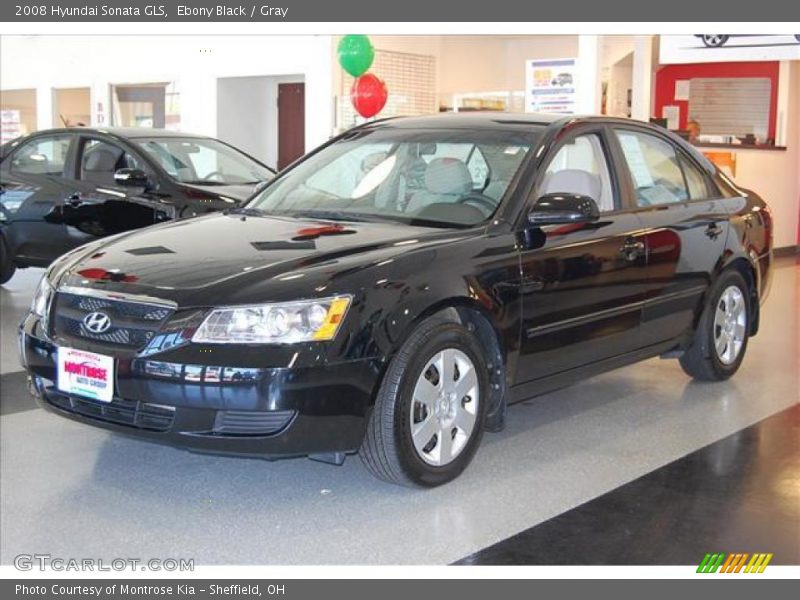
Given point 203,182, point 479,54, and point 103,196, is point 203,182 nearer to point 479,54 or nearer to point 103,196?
point 103,196

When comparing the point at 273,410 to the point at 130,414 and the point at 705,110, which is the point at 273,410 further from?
the point at 705,110

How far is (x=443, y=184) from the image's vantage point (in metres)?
3.96

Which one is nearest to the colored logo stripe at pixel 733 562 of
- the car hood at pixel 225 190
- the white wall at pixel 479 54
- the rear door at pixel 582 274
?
the rear door at pixel 582 274

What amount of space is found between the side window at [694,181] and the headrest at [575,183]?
2.63 feet

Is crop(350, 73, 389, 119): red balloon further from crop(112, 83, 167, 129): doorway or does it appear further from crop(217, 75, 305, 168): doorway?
crop(112, 83, 167, 129): doorway

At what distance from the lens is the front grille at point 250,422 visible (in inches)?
120

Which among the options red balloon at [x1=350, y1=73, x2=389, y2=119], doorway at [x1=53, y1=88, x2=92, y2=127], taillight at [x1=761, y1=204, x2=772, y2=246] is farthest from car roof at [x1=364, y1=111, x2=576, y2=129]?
doorway at [x1=53, y1=88, x2=92, y2=127]

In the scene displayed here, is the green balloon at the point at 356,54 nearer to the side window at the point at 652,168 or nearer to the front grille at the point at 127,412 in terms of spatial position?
the side window at the point at 652,168

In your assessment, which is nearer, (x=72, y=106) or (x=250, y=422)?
(x=250, y=422)

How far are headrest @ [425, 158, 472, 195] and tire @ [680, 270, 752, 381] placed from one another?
1.64m

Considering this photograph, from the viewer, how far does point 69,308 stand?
133 inches

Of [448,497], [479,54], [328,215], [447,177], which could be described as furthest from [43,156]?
[479,54]

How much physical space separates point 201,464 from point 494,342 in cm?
118

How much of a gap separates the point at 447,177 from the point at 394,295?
90 centimetres
